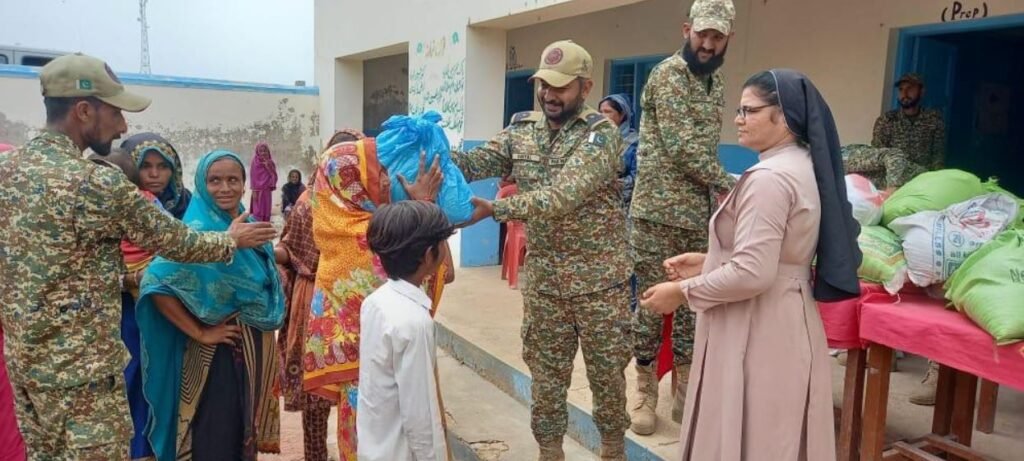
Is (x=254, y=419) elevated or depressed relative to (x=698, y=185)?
depressed

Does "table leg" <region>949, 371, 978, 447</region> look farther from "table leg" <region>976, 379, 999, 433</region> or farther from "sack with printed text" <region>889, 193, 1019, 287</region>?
"sack with printed text" <region>889, 193, 1019, 287</region>

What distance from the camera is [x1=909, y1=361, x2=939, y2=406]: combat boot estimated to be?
369cm

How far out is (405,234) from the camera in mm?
1874

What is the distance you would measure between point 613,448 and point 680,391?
0.57m

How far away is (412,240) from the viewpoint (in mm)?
1874

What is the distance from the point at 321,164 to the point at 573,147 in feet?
3.35

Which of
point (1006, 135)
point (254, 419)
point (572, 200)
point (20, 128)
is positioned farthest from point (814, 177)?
point (20, 128)

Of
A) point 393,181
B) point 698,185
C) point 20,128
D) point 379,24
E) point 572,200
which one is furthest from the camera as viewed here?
point 20,128

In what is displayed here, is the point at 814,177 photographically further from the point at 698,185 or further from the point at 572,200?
the point at 698,185

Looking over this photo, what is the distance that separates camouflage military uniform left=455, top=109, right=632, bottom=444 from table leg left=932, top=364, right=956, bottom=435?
138cm

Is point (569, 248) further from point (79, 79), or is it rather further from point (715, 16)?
point (79, 79)

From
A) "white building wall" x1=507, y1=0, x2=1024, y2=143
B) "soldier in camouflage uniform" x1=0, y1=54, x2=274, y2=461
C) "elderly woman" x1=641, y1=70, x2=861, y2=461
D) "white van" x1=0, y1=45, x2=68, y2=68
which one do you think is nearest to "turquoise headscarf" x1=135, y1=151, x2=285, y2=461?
"soldier in camouflage uniform" x1=0, y1=54, x2=274, y2=461

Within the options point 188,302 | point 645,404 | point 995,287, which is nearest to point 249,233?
point 188,302

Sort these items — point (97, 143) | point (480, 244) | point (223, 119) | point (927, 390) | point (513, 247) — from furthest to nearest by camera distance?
point (223, 119), point (480, 244), point (513, 247), point (927, 390), point (97, 143)
